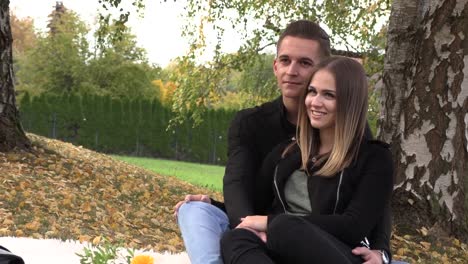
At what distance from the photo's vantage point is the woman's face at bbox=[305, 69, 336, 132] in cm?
283

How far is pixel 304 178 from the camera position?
9.53 feet

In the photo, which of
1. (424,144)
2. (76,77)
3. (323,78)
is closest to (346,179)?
(323,78)

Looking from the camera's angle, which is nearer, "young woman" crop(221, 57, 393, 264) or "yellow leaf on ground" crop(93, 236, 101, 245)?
"young woman" crop(221, 57, 393, 264)

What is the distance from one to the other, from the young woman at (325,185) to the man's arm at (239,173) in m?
0.14

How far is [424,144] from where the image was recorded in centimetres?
558

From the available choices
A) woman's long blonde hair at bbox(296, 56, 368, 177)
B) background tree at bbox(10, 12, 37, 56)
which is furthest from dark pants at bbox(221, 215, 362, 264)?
background tree at bbox(10, 12, 37, 56)

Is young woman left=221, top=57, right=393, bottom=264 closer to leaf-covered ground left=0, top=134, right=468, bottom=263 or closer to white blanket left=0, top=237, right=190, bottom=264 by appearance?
white blanket left=0, top=237, right=190, bottom=264

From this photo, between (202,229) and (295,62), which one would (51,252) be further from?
(295,62)

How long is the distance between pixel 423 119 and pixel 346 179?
308 cm

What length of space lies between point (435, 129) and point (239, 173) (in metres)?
2.93

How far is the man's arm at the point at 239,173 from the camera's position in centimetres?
301

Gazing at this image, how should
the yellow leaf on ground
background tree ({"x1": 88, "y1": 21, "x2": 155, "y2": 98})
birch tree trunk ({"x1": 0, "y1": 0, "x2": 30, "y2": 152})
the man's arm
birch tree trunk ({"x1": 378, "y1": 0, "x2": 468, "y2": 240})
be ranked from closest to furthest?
the man's arm → the yellow leaf on ground → birch tree trunk ({"x1": 378, "y1": 0, "x2": 468, "y2": 240}) → birch tree trunk ({"x1": 0, "y1": 0, "x2": 30, "y2": 152}) → background tree ({"x1": 88, "y1": 21, "x2": 155, "y2": 98})

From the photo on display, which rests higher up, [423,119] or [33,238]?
[423,119]

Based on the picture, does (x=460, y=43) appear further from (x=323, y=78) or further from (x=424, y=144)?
(x=323, y=78)
